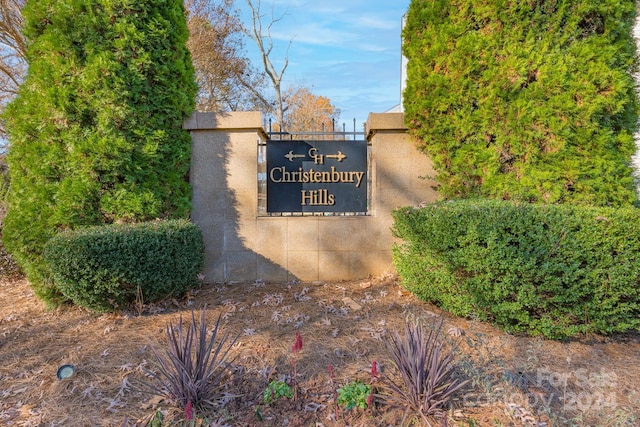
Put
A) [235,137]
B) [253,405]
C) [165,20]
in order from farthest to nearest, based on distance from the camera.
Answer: [235,137]
[165,20]
[253,405]

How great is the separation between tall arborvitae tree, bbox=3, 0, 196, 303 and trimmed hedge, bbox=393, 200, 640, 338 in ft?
10.6

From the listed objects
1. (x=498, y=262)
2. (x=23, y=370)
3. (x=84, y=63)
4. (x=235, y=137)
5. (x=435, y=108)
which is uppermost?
(x=84, y=63)

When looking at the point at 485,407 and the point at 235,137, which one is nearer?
the point at 485,407

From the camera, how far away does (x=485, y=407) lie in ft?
6.55

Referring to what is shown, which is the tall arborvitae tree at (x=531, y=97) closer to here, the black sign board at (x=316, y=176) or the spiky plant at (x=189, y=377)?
the black sign board at (x=316, y=176)

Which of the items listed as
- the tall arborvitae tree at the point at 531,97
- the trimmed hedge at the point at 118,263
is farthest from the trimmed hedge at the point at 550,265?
the trimmed hedge at the point at 118,263

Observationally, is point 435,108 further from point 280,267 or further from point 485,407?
point 485,407

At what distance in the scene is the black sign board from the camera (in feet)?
14.5

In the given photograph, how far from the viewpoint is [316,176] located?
14.6 feet

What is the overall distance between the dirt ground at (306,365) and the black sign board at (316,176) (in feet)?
4.05

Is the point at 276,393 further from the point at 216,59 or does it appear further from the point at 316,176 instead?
the point at 216,59

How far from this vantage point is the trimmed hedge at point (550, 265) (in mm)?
2689

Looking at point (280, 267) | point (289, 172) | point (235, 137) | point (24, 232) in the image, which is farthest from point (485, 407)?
point (24, 232)

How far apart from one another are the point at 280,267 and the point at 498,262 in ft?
8.08
